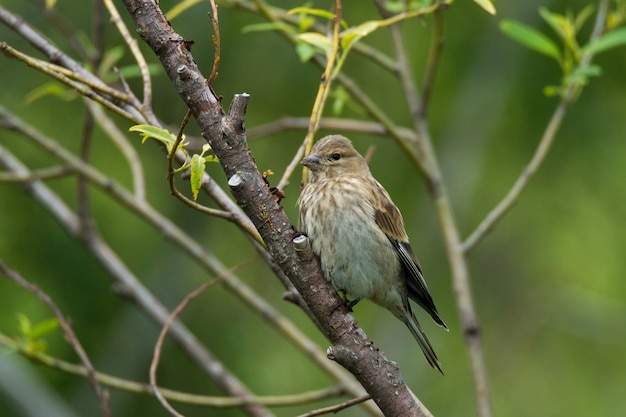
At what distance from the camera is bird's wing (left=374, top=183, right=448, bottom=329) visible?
15.2ft

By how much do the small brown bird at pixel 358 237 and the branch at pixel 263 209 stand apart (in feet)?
4.58

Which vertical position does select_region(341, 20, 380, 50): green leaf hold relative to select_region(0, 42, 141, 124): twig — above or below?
above

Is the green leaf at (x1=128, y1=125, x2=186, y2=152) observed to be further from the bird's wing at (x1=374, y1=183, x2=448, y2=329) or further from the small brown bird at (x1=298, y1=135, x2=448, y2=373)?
the bird's wing at (x1=374, y1=183, x2=448, y2=329)

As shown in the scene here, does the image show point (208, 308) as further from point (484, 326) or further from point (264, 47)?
point (484, 326)

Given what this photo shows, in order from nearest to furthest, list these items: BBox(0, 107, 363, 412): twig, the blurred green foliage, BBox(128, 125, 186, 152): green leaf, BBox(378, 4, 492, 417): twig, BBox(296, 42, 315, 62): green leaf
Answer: BBox(128, 125, 186, 152): green leaf → BBox(296, 42, 315, 62): green leaf → BBox(378, 4, 492, 417): twig → BBox(0, 107, 363, 412): twig → the blurred green foliage

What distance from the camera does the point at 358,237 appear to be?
4.52 meters

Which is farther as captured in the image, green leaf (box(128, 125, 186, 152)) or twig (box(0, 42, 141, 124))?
twig (box(0, 42, 141, 124))

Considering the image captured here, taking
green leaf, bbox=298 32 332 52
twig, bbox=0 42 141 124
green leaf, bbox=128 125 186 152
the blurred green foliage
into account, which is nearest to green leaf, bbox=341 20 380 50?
green leaf, bbox=298 32 332 52

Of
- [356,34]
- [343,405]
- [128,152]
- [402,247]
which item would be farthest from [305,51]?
[343,405]

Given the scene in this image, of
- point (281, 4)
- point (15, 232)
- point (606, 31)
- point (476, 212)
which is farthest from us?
point (476, 212)

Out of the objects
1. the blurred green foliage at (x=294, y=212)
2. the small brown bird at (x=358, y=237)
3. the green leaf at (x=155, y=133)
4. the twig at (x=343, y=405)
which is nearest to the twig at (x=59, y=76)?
the green leaf at (x=155, y=133)

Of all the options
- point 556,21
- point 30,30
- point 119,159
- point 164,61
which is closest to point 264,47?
point 119,159

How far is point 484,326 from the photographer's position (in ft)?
31.3

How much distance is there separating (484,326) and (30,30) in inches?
269
